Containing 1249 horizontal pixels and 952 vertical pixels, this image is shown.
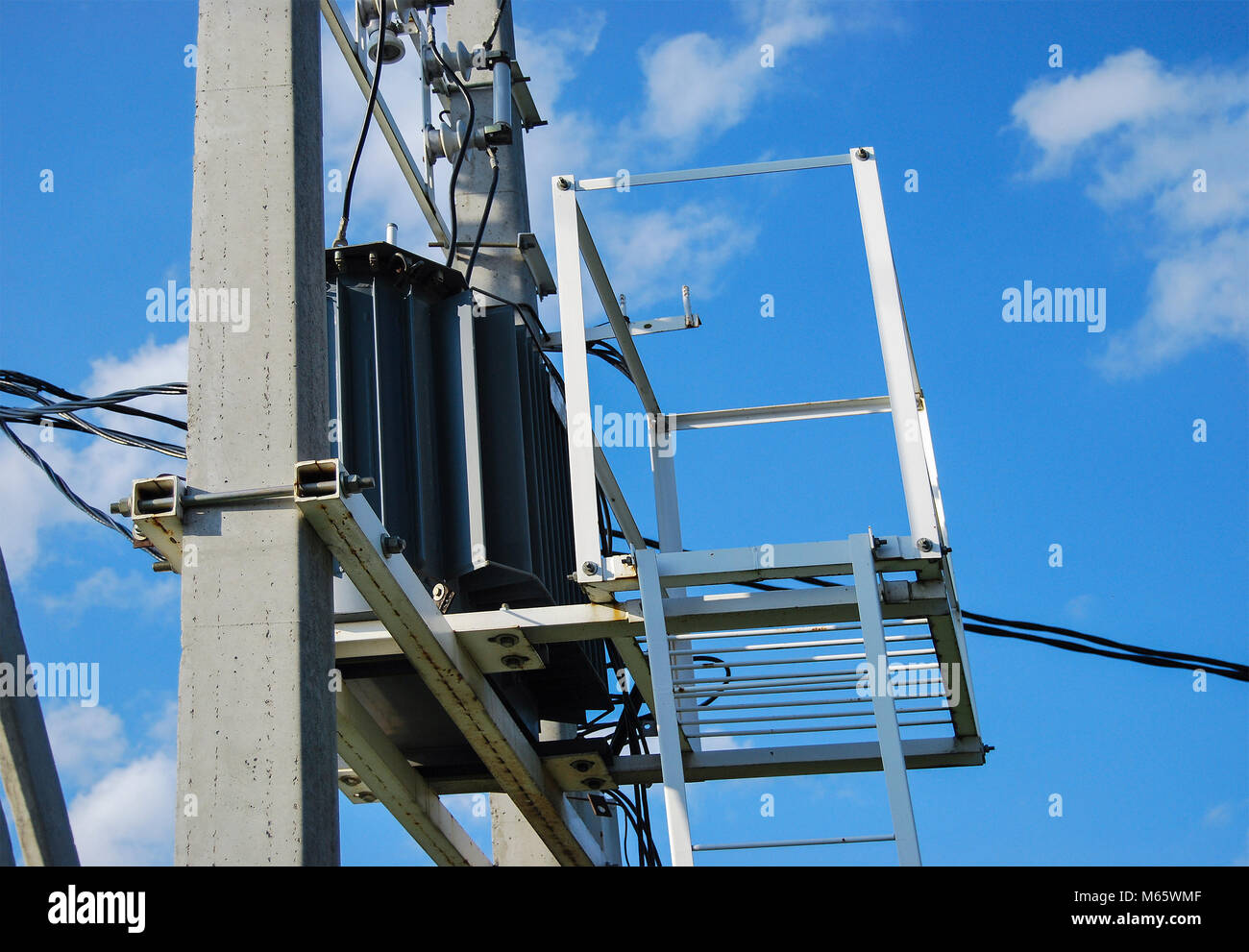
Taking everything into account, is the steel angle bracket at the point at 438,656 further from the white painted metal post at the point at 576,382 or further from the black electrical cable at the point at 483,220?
the black electrical cable at the point at 483,220

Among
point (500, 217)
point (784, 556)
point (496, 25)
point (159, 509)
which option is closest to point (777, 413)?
point (784, 556)

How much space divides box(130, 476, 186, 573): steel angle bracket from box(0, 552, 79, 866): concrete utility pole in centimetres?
70

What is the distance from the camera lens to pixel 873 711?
5566 millimetres

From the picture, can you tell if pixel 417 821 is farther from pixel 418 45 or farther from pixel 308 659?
pixel 418 45

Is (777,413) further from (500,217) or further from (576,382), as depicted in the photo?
(500,217)

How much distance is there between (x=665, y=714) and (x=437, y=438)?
1994 millimetres

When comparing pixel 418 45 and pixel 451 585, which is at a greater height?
pixel 418 45

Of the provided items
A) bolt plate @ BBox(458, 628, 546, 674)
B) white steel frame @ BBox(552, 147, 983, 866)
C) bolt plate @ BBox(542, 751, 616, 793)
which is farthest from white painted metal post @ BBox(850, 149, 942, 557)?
bolt plate @ BBox(542, 751, 616, 793)

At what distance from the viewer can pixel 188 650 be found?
4.15m
